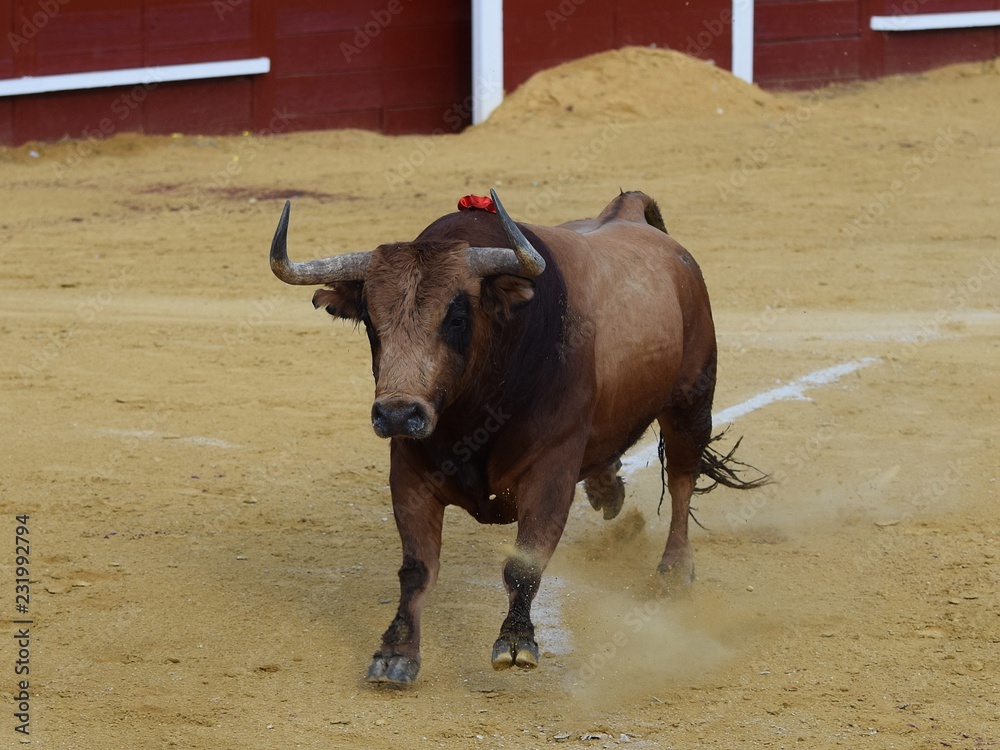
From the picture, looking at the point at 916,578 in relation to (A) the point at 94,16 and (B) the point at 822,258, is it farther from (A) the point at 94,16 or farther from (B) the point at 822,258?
(A) the point at 94,16

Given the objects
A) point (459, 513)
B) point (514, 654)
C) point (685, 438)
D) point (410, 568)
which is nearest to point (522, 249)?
point (410, 568)

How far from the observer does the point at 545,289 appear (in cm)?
431

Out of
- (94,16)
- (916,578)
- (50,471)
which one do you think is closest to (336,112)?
(94,16)

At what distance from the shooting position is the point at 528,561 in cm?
418

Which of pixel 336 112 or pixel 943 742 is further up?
pixel 336 112

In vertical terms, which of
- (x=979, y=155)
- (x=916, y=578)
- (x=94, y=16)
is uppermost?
(x=94, y=16)

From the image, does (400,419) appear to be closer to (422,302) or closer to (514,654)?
(422,302)

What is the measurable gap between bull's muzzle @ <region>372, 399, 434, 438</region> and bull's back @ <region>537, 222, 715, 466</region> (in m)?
0.75

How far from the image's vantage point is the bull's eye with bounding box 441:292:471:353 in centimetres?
401

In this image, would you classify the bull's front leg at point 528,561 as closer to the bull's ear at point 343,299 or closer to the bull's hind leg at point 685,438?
the bull's ear at point 343,299

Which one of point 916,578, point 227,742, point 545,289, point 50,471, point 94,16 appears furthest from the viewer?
point 94,16

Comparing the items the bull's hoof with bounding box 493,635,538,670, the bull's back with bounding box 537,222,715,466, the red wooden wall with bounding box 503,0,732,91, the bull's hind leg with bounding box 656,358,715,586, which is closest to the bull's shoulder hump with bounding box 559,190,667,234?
the bull's back with bounding box 537,222,715,466

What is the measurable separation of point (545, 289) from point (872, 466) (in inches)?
101

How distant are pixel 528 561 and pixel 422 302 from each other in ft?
2.58
